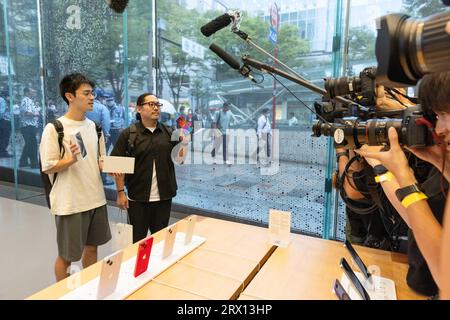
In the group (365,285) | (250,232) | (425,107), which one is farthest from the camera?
(250,232)

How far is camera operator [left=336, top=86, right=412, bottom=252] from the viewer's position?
Answer: 1412 millimetres

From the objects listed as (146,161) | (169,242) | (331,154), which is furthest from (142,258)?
(331,154)

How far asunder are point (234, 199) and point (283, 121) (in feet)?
3.46

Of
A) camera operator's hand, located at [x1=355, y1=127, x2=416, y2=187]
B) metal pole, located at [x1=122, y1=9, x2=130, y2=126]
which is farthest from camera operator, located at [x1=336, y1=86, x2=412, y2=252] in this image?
metal pole, located at [x1=122, y1=9, x2=130, y2=126]

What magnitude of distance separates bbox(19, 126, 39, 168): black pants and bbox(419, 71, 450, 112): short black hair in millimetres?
5318

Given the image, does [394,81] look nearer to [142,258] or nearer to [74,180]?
[142,258]

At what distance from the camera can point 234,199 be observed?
12.0 feet

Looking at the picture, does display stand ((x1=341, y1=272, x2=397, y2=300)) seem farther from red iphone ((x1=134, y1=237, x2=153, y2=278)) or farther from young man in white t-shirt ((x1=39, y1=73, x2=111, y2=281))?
young man in white t-shirt ((x1=39, y1=73, x2=111, y2=281))

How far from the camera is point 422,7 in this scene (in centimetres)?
255

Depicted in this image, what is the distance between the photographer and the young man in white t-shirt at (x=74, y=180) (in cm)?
193

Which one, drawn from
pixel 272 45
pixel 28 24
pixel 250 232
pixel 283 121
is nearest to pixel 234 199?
pixel 283 121
